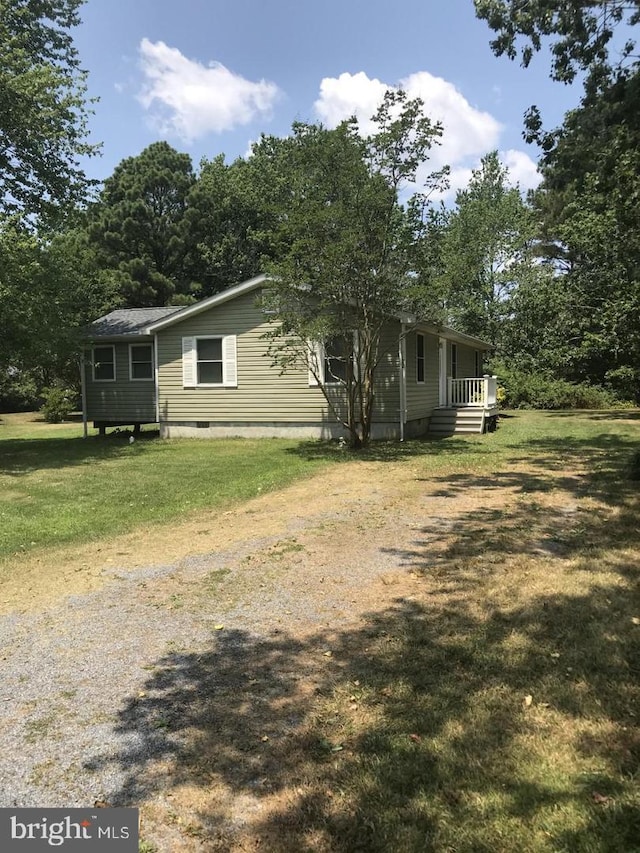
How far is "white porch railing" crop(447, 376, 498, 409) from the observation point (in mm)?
17562

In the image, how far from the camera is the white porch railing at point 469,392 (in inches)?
691

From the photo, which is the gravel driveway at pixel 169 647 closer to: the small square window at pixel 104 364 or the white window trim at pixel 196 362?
the white window trim at pixel 196 362

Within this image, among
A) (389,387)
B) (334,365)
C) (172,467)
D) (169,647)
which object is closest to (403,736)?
(169,647)

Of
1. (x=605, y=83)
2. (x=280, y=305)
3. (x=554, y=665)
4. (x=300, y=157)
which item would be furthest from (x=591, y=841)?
(x=300, y=157)

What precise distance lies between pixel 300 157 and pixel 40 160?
284 inches

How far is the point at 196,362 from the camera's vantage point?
16.2 metres

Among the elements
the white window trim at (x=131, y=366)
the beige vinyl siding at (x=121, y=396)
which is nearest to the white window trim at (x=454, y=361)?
the white window trim at (x=131, y=366)

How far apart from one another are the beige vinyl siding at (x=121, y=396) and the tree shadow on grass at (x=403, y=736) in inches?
574

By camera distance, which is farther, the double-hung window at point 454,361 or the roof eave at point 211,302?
the double-hung window at point 454,361

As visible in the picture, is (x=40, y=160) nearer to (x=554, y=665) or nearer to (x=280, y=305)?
(x=280, y=305)

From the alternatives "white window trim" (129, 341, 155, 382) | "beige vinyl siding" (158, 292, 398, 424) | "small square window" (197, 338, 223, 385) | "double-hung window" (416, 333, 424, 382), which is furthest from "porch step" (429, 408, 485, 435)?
"white window trim" (129, 341, 155, 382)

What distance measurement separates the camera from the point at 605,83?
28.2 feet
